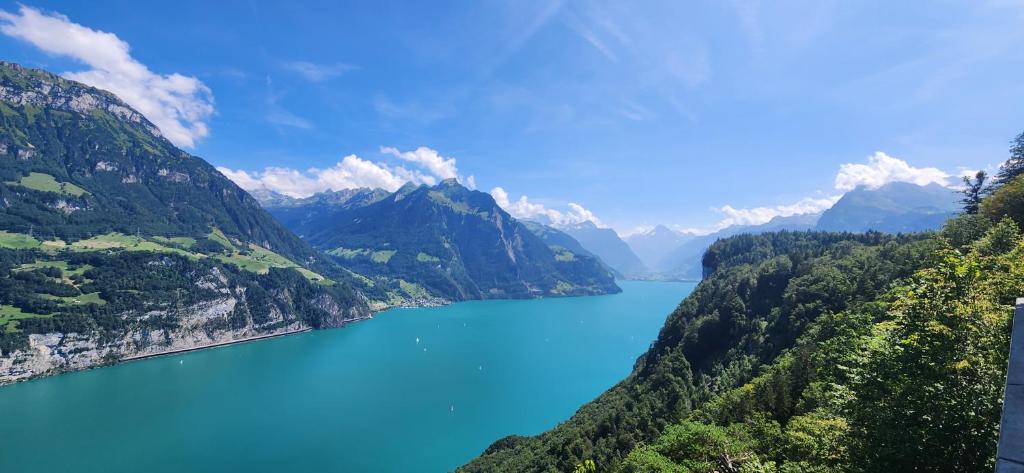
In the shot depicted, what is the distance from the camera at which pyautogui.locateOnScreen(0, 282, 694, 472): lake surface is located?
64.0 meters

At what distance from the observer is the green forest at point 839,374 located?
400 inches

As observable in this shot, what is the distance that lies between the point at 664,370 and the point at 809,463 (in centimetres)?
4904

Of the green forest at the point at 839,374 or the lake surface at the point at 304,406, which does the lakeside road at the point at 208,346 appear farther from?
the green forest at the point at 839,374

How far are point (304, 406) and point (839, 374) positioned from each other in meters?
89.8

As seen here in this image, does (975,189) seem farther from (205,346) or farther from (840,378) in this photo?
(205,346)

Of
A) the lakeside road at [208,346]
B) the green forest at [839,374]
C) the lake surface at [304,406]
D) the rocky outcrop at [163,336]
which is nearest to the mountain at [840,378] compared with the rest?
the green forest at [839,374]

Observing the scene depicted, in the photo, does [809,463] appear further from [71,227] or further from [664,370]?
[71,227]

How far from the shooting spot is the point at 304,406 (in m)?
86.6

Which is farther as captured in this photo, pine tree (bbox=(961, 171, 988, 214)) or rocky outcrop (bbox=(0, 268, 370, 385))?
rocky outcrop (bbox=(0, 268, 370, 385))

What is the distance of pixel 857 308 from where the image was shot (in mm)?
41375

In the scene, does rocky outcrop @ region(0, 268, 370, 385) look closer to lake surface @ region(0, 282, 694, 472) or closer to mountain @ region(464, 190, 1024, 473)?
lake surface @ region(0, 282, 694, 472)

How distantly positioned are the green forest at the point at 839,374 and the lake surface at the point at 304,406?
18.3 meters

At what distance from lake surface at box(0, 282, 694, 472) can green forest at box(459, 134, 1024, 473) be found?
60.0ft

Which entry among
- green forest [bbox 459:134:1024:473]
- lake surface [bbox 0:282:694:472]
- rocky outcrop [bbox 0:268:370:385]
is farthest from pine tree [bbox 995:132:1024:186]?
rocky outcrop [bbox 0:268:370:385]
